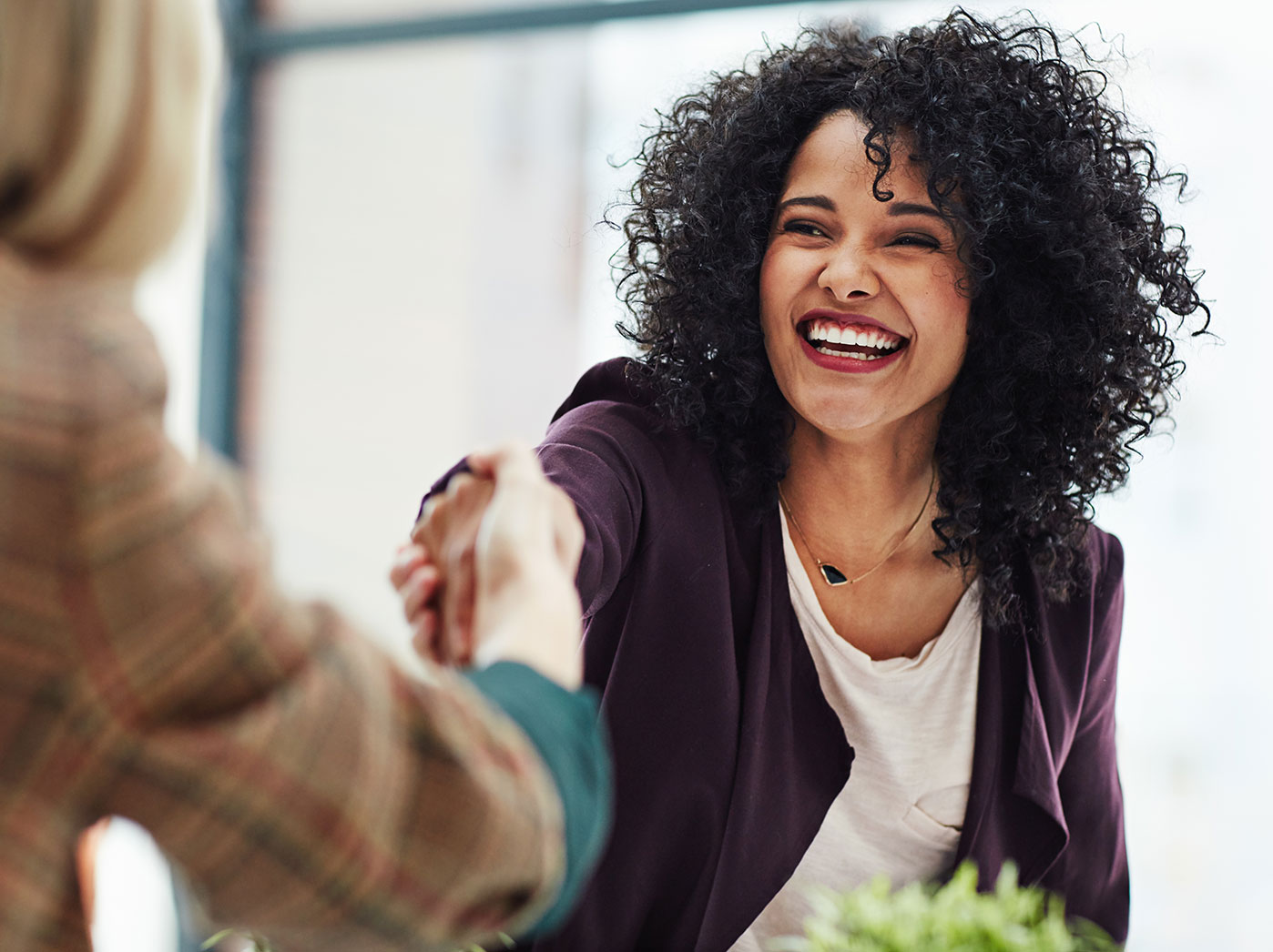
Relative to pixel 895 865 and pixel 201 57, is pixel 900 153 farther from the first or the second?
pixel 201 57

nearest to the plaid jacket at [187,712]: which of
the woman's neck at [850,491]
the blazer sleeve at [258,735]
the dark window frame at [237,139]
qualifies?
the blazer sleeve at [258,735]

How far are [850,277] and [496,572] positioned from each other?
32.1 inches

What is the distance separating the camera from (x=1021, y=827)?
1671 millimetres

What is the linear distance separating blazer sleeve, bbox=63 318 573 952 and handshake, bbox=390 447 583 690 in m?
0.12

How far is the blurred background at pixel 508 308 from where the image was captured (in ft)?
8.55

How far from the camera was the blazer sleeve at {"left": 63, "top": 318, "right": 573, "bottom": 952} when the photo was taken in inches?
25.8

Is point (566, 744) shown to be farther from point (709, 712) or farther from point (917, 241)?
point (917, 241)

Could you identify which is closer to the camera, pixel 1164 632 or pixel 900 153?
pixel 900 153

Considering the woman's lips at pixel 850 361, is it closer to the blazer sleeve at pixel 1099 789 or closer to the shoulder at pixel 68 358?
the blazer sleeve at pixel 1099 789

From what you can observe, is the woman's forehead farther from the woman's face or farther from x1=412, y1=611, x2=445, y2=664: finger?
x1=412, y1=611, x2=445, y2=664: finger

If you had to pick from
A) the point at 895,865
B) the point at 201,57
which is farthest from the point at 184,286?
the point at 201,57

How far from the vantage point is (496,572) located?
3.09ft

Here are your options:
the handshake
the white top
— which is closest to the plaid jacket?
the handshake

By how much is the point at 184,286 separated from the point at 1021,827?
8.24ft
